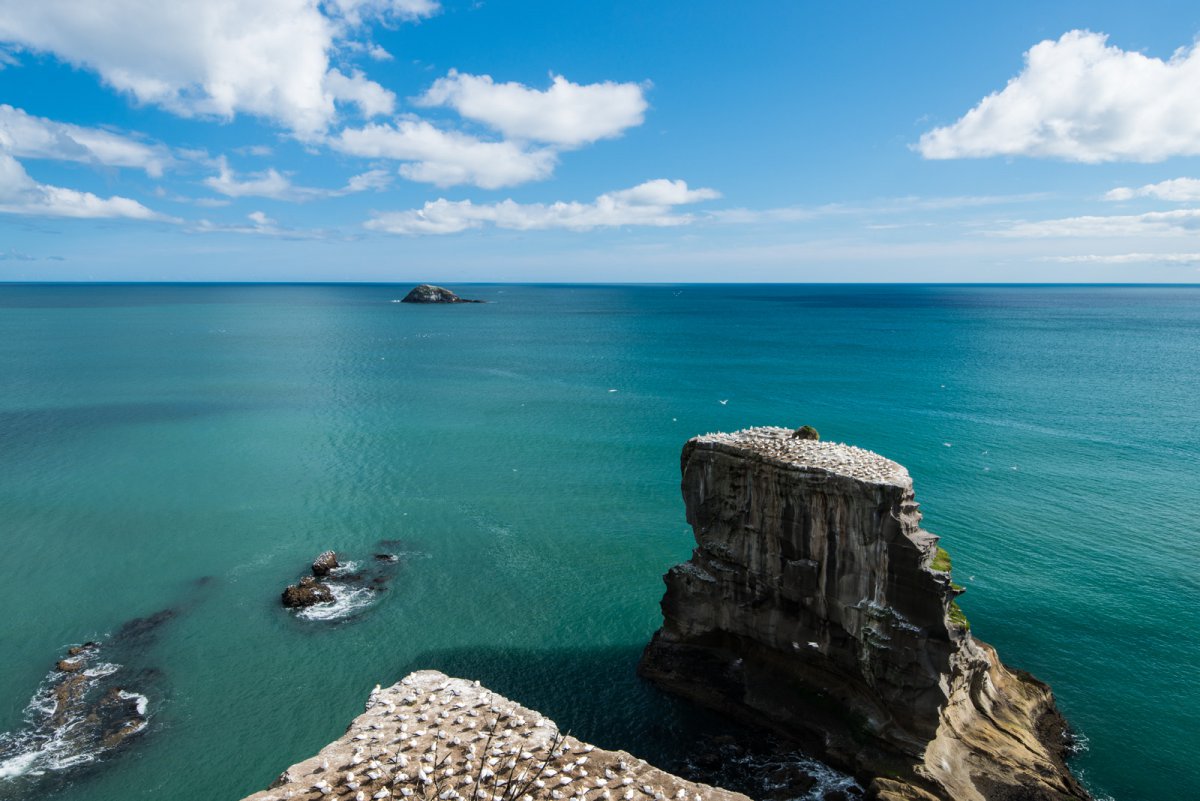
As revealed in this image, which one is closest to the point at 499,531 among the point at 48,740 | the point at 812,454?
the point at 48,740

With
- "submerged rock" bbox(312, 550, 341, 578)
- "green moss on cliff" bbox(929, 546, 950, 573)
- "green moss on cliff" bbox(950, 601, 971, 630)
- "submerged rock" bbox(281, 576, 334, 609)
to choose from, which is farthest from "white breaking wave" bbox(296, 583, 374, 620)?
"green moss on cliff" bbox(950, 601, 971, 630)

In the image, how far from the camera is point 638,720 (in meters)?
27.8

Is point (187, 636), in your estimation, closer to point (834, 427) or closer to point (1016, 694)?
point (1016, 694)

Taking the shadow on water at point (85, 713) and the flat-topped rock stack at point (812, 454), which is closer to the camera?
the flat-topped rock stack at point (812, 454)

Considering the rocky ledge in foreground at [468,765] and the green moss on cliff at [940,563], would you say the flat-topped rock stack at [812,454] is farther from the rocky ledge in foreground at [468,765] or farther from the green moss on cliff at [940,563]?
the rocky ledge in foreground at [468,765]

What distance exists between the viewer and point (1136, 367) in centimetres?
10262

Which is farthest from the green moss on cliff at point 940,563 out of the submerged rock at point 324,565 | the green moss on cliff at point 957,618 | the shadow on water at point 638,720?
the submerged rock at point 324,565

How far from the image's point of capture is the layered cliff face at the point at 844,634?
2370cm

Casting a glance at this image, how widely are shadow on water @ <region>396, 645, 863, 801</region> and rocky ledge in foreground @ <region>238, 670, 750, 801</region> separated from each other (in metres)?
9.06

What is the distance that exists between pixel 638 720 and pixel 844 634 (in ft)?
29.1

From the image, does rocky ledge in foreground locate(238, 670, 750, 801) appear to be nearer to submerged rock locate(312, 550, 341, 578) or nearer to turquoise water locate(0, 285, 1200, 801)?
turquoise water locate(0, 285, 1200, 801)

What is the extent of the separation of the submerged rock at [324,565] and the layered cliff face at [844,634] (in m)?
20.1

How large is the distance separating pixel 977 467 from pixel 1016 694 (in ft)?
99.7

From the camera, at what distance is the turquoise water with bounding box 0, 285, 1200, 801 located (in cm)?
2844
